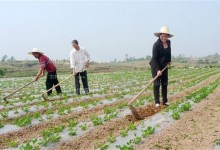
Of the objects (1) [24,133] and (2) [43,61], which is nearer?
(1) [24,133]

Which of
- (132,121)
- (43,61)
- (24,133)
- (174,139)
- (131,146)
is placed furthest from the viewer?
(43,61)

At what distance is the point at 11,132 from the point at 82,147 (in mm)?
1990

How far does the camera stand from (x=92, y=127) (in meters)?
6.85

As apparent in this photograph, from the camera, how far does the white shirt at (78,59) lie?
469 inches

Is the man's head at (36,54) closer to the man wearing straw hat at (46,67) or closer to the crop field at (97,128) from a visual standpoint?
the man wearing straw hat at (46,67)

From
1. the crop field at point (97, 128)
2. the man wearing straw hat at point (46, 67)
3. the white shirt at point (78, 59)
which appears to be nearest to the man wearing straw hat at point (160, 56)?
the crop field at point (97, 128)

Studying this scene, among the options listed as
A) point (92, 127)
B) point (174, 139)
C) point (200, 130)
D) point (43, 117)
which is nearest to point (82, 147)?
point (92, 127)

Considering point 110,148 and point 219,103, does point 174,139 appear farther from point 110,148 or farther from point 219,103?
point 219,103

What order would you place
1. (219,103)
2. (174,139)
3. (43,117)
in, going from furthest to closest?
1. (219,103)
2. (43,117)
3. (174,139)

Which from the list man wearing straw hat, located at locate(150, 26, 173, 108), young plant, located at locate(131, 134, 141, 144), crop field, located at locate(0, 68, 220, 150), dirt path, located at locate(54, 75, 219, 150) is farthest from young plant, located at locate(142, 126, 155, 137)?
man wearing straw hat, located at locate(150, 26, 173, 108)

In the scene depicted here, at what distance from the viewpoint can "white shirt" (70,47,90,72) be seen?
39.1ft

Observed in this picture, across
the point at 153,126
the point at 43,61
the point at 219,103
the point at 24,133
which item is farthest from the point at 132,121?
the point at 43,61

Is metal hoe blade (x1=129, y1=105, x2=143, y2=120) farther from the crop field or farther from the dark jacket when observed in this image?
the dark jacket

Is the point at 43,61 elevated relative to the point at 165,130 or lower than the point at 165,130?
elevated
